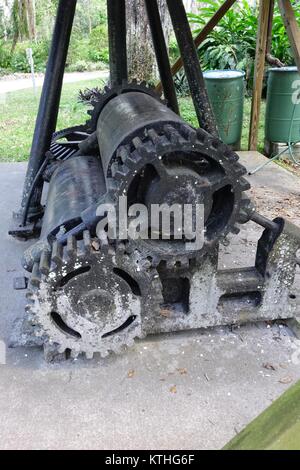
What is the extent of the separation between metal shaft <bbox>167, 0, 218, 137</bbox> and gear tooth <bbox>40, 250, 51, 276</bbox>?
1687mm

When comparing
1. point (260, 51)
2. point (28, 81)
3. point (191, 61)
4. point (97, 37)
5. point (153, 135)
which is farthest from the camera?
point (97, 37)

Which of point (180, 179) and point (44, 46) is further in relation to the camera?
point (44, 46)

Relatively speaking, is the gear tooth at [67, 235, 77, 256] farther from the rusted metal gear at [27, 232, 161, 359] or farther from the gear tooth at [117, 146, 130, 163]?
the gear tooth at [117, 146, 130, 163]

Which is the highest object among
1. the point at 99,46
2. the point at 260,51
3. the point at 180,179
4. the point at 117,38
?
the point at 117,38

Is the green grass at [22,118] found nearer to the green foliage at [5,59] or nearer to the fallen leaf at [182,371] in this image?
the fallen leaf at [182,371]

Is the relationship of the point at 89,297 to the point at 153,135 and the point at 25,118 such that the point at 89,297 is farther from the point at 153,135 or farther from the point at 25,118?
the point at 25,118

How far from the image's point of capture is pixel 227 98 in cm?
604

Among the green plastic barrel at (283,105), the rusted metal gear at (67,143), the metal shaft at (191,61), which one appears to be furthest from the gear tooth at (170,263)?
the green plastic barrel at (283,105)

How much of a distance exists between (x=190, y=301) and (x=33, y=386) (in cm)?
93

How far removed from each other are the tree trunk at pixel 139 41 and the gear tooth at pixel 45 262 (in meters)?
4.04

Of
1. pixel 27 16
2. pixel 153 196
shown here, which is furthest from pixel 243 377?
pixel 27 16

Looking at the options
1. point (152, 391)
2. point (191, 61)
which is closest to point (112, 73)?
point (191, 61)

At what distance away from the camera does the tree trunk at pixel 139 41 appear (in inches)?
219

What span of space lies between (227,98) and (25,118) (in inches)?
193
